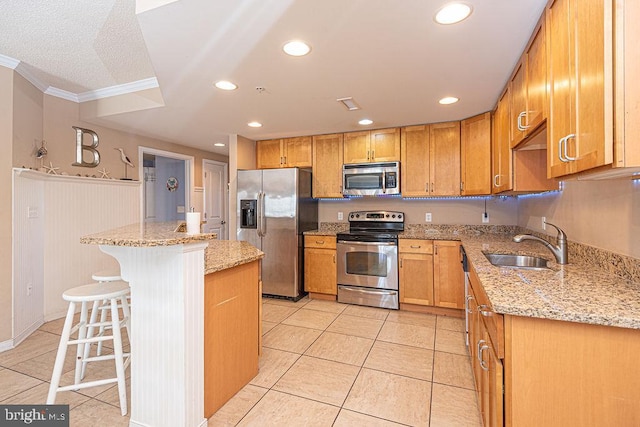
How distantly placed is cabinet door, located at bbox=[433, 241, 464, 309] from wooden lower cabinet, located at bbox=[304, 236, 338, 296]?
1.21m

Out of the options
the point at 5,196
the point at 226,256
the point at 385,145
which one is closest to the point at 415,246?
the point at 385,145

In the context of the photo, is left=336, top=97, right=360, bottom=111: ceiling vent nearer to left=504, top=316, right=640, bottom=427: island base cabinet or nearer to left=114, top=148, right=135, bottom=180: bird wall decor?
left=504, top=316, right=640, bottom=427: island base cabinet

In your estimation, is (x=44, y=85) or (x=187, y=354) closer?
(x=187, y=354)

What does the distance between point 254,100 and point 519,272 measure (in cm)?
244

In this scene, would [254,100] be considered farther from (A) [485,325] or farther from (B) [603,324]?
(B) [603,324]

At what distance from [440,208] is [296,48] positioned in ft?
9.42

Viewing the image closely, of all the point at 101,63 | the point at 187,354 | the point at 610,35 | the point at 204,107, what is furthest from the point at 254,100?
the point at 610,35

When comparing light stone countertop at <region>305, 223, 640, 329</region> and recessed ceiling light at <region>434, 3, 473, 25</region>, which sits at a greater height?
recessed ceiling light at <region>434, 3, 473, 25</region>

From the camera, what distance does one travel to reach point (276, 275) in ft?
13.2

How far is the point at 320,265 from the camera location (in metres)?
3.98

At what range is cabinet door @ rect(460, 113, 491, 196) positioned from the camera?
10.5 ft

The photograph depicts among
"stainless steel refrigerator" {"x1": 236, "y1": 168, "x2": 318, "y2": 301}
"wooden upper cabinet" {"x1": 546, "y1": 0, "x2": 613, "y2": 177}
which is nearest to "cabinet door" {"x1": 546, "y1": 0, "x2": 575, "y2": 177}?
"wooden upper cabinet" {"x1": 546, "y1": 0, "x2": 613, "y2": 177}

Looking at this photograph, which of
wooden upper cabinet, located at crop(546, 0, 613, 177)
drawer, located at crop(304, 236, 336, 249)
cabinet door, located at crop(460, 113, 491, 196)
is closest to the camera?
wooden upper cabinet, located at crop(546, 0, 613, 177)

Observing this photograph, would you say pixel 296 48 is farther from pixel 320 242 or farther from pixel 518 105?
pixel 320 242
